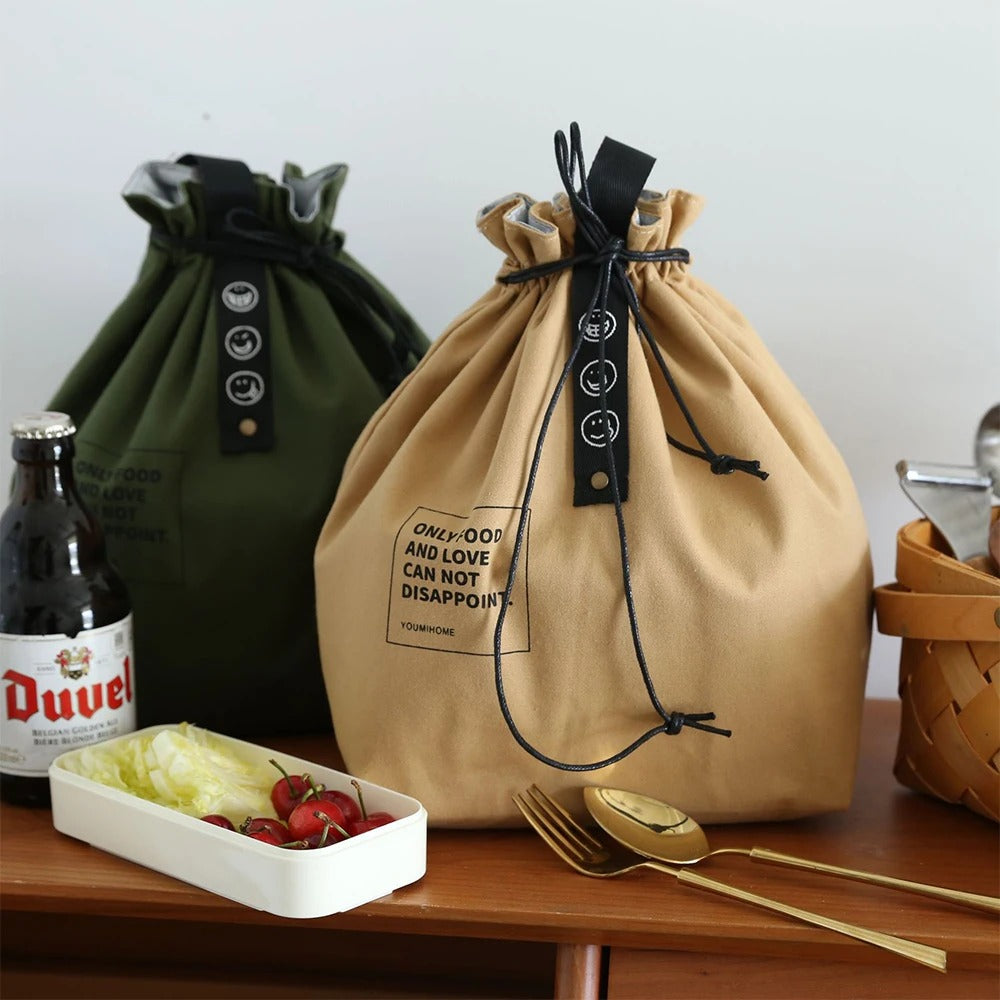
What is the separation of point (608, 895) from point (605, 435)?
27cm

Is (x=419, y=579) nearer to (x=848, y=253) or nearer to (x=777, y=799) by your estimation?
(x=777, y=799)

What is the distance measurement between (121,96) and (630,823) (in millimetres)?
778

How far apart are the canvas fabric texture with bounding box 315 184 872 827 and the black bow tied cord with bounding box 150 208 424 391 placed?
0.51ft

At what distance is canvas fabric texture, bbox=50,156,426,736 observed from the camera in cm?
85

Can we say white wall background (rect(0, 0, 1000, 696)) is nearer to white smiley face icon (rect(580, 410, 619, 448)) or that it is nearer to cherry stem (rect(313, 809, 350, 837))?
white smiley face icon (rect(580, 410, 619, 448))

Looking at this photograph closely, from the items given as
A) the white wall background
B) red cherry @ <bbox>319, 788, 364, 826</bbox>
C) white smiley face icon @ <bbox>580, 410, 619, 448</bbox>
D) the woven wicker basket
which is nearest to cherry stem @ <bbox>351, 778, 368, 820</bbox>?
red cherry @ <bbox>319, 788, 364, 826</bbox>

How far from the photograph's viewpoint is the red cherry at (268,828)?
672mm

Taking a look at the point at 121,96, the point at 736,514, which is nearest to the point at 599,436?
the point at 736,514

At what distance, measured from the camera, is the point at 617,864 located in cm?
71

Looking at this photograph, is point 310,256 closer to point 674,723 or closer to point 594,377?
point 594,377

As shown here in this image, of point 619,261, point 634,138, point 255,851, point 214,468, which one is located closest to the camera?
point 255,851

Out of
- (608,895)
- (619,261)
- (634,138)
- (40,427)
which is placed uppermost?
(634,138)

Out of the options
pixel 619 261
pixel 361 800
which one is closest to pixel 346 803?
pixel 361 800

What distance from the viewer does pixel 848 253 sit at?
103cm
